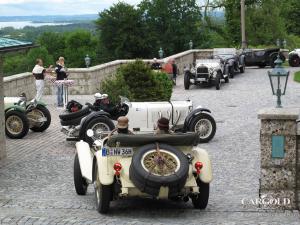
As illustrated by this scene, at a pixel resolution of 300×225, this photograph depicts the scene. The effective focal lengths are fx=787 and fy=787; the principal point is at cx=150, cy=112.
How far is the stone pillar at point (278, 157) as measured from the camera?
406 inches

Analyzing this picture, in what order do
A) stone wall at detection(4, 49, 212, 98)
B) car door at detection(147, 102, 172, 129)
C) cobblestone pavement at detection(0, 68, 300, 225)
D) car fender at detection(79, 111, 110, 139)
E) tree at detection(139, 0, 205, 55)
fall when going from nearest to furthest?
cobblestone pavement at detection(0, 68, 300, 225) → car fender at detection(79, 111, 110, 139) → car door at detection(147, 102, 172, 129) → stone wall at detection(4, 49, 212, 98) → tree at detection(139, 0, 205, 55)

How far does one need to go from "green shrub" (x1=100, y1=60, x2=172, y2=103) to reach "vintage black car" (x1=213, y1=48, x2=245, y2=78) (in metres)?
12.0

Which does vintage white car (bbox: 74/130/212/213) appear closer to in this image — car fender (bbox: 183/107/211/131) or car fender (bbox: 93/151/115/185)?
car fender (bbox: 93/151/115/185)

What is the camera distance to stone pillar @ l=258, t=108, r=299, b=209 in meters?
10.3

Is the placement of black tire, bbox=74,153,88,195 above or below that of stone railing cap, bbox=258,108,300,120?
below

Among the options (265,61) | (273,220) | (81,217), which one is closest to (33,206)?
(81,217)

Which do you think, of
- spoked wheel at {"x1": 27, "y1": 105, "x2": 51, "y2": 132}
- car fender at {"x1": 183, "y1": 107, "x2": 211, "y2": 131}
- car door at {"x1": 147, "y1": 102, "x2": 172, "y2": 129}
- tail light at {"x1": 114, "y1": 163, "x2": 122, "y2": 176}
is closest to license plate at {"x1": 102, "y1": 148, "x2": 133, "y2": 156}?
tail light at {"x1": 114, "y1": 163, "x2": 122, "y2": 176}

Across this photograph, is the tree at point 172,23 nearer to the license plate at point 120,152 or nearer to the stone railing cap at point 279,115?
the stone railing cap at point 279,115

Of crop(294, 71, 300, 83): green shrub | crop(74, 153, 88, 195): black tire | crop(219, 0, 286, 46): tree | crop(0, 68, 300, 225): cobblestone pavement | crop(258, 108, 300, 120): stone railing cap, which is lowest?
crop(0, 68, 300, 225): cobblestone pavement

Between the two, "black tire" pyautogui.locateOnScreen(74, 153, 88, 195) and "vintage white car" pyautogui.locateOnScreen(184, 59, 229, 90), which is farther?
"vintage white car" pyautogui.locateOnScreen(184, 59, 229, 90)

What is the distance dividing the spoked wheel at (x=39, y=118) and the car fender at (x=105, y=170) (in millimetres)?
9049

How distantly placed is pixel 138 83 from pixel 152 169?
1259cm

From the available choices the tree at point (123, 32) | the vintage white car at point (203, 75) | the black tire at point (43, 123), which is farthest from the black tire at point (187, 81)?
the tree at point (123, 32)

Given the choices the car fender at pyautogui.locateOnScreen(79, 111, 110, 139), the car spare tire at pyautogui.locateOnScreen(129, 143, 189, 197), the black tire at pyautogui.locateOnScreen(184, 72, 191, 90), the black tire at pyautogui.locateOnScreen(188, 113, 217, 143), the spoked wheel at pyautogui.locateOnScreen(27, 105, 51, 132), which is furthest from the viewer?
the black tire at pyautogui.locateOnScreen(184, 72, 191, 90)
